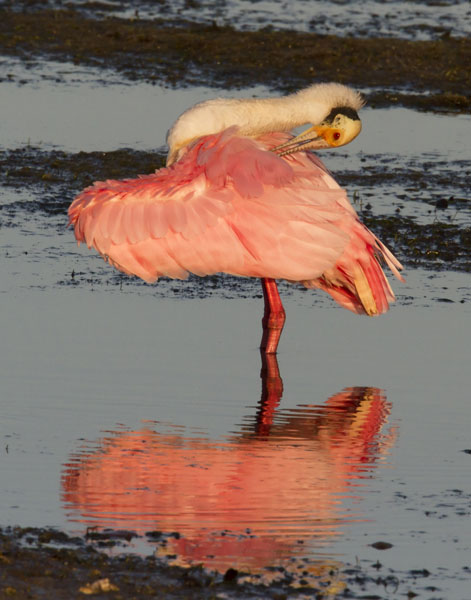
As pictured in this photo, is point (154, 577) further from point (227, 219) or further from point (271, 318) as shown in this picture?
point (271, 318)

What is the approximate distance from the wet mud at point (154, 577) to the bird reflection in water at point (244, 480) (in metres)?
0.16

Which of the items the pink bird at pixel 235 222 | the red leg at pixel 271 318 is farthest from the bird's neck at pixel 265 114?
the red leg at pixel 271 318

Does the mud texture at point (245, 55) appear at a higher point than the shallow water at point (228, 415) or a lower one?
higher

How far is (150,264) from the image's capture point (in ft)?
30.1

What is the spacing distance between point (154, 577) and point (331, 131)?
15.0ft

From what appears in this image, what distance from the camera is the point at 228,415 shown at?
8.03 meters

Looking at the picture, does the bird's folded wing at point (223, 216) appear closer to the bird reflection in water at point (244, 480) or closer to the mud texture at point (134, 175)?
the bird reflection in water at point (244, 480)

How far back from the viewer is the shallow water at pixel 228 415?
636cm

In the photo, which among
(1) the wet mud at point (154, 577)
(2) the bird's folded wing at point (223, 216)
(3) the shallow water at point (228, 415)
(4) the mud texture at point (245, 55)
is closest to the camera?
(1) the wet mud at point (154, 577)

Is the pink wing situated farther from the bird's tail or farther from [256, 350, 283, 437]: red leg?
[256, 350, 283, 437]: red leg

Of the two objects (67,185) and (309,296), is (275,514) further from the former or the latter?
(67,185)

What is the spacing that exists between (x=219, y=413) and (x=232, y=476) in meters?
0.99

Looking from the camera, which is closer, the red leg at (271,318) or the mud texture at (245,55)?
the red leg at (271,318)

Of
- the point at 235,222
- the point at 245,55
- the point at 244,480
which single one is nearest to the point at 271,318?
the point at 235,222
